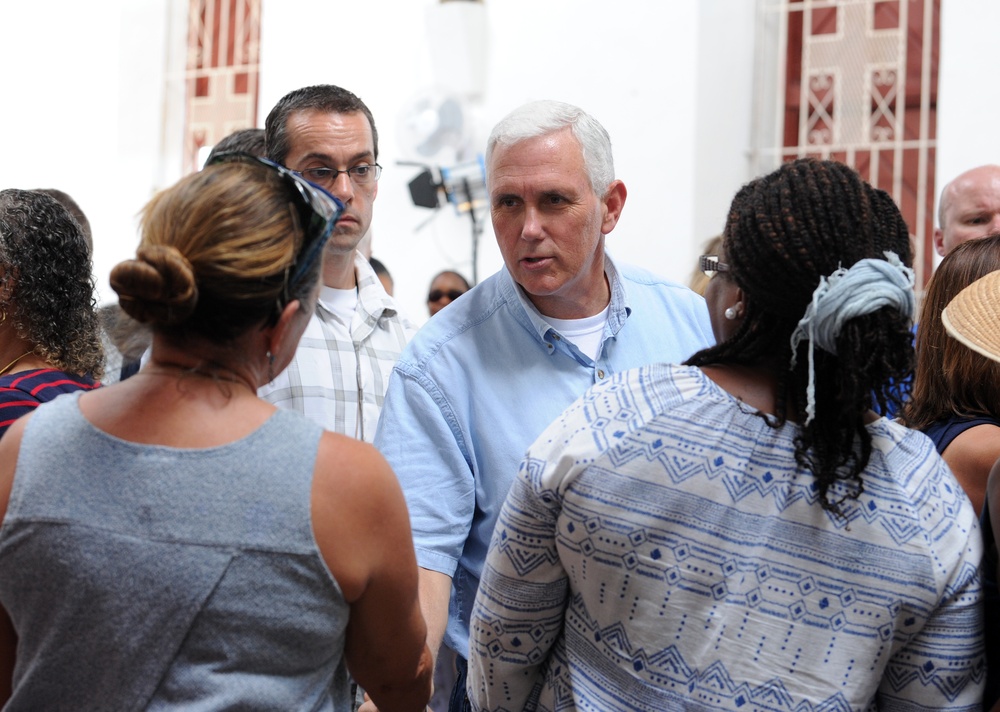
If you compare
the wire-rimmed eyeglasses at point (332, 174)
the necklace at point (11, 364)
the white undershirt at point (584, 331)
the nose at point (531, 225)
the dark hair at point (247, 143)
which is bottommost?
the necklace at point (11, 364)

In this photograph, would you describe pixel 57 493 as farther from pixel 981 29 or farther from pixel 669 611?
pixel 981 29

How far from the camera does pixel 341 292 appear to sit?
2383mm

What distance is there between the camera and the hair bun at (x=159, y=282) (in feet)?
3.85

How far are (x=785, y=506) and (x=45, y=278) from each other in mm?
1464

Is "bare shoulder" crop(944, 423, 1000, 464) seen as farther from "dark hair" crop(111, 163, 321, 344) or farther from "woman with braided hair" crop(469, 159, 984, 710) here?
"dark hair" crop(111, 163, 321, 344)

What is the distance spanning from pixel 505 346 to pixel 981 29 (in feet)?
12.8

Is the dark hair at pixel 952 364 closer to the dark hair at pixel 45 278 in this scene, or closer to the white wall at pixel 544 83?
the dark hair at pixel 45 278

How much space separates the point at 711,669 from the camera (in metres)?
1.31

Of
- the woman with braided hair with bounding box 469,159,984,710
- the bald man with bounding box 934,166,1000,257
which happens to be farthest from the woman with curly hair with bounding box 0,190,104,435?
the bald man with bounding box 934,166,1000,257

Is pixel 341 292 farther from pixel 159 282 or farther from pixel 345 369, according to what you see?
pixel 159 282

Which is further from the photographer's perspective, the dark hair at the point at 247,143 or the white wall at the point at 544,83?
the white wall at the point at 544,83

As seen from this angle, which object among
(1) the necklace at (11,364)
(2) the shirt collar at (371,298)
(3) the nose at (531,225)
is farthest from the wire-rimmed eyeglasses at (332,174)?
(1) the necklace at (11,364)

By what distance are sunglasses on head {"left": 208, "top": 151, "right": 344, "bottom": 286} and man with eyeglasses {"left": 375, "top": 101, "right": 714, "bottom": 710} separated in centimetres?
61

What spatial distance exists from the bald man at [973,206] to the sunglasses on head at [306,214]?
2.61 m
